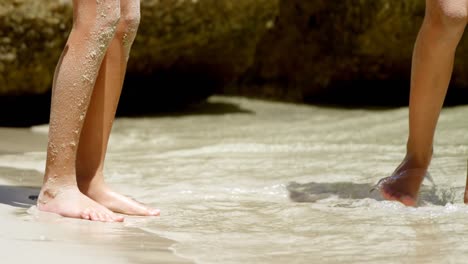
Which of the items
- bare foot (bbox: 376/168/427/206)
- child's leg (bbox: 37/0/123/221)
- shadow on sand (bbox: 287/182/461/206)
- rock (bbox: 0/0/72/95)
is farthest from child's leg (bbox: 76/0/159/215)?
rock (bbox: 0/0/72/95)

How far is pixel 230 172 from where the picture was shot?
4.91m

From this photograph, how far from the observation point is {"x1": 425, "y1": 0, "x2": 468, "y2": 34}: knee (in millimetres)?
3978

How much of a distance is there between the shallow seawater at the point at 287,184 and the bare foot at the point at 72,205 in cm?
9

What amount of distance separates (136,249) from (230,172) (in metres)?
2.00

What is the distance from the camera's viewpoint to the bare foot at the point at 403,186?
159 inches

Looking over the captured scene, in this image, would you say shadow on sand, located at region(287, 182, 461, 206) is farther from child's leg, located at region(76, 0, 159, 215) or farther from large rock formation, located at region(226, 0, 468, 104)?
large rock formation, located at region(226, 0, 468, 104)

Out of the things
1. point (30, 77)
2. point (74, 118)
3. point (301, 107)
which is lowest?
point (301, 107)

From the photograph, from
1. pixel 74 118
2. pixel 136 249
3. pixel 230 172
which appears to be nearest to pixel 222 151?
pixel 230 172

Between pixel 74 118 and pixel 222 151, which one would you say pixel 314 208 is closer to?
pixel 74 118

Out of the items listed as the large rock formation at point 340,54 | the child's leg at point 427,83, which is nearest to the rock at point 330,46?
the large rock formation at point 340,54

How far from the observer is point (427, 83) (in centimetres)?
420

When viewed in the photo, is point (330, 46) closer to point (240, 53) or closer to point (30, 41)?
point (240, 53)

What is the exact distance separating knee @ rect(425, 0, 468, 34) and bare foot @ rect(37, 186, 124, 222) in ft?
4.73

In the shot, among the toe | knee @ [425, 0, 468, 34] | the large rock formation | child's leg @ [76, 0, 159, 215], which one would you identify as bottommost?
the large rock formation
